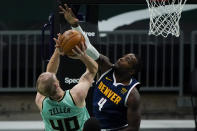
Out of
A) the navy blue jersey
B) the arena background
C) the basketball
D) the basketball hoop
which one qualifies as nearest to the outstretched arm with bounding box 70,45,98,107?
the basketball

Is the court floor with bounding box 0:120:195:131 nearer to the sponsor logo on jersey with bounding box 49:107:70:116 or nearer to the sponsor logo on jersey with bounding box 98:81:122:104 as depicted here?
the sponsor logo on jersey with bounding box 98:81:122:104

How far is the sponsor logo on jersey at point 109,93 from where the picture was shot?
7.20 metres

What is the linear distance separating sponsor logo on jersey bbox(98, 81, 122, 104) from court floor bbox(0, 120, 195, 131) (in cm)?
336

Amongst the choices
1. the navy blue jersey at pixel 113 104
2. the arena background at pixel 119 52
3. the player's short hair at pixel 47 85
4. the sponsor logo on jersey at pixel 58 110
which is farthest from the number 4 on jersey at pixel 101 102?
the arena background at pixel 119 52

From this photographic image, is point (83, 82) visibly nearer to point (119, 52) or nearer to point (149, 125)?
point (149, 125)

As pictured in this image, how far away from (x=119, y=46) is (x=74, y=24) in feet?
20.9

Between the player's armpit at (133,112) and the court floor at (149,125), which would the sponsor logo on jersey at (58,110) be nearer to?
the player's armpit at (133,112)

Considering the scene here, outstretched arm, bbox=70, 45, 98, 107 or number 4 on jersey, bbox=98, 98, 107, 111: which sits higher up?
outstretched arm, bbox=70, 45, 98, 107

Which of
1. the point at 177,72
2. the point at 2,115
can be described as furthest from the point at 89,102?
the point at 177,72

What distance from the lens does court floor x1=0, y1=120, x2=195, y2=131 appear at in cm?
1062

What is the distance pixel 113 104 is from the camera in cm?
719

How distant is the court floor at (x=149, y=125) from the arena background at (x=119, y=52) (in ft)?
3.62

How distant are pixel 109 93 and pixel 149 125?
154 inches

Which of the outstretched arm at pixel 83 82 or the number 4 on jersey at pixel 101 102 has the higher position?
the outstretched arm at pixel 83 82
